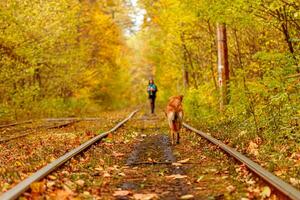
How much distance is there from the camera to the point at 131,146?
43.3ft

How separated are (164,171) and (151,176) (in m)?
0.45

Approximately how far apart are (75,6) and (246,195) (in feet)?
95.7

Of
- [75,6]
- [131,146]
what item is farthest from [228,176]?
[75,6]

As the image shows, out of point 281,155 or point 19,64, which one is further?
point 19,64

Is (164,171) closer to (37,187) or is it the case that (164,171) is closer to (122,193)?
(122,193)

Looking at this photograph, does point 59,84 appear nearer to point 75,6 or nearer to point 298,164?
point 75,6

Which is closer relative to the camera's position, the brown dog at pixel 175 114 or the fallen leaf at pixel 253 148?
the fallen leaf at pixel 253 148

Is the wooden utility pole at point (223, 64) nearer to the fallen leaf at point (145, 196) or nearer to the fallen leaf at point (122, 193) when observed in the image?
the fallen leaf at point (122, 193)

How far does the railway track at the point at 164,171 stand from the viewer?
22.0 feet

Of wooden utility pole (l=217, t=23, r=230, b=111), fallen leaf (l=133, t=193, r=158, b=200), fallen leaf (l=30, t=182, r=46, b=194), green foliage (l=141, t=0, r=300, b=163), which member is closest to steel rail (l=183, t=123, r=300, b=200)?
fallen leaf (l=133, t=193, r=158, b=200)

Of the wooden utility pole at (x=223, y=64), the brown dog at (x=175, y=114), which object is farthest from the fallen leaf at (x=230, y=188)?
the wooden utility pole at (x=223, y=64)

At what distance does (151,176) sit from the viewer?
326 inches

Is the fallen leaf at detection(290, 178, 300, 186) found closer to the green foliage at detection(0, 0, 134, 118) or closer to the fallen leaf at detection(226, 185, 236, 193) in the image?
the fallen leaf at detection(226, 185, 236, 193)

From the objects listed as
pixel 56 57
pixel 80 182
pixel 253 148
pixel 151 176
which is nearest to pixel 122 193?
pixel 80 182
